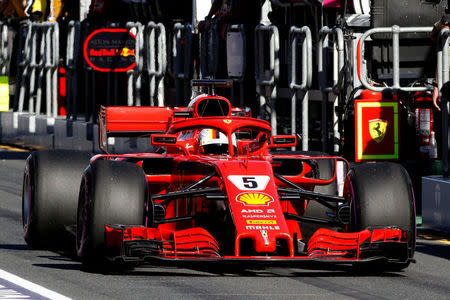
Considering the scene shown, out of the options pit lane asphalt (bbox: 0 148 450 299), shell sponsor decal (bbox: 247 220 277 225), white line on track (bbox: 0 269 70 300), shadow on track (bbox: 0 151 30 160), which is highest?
shell sponsor decal (bbox: 247 220 277 225)

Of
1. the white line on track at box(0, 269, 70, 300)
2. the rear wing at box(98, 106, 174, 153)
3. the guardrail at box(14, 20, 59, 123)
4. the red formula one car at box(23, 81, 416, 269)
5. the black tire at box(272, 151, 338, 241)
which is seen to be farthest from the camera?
the guardrail at box(14, 20, 59, 123)

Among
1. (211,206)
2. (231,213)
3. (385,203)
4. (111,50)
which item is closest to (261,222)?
(231,213)

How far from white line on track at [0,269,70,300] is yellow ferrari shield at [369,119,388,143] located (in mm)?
6093

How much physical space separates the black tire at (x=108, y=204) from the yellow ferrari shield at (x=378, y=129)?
5451 mm

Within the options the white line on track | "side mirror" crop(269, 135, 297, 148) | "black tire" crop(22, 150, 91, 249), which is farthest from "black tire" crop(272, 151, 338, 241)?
the white line on track

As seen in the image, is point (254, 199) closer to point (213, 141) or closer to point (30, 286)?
point (213, 141)

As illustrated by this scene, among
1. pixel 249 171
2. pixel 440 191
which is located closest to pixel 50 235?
pixel 249 171

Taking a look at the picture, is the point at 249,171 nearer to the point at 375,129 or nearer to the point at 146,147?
the point at 375,129

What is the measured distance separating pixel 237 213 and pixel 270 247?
0.41 meters

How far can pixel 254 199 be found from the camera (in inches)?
407

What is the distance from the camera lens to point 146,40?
23.9 meters

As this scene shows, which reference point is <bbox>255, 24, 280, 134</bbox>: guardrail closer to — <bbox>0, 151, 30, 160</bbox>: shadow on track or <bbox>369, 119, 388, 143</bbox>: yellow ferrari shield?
<bbox>369, 119, 388, 143</bbox>: yellow ferrari shield

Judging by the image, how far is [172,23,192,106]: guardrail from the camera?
72.8 feet

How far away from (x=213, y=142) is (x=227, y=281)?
2.09 metres
